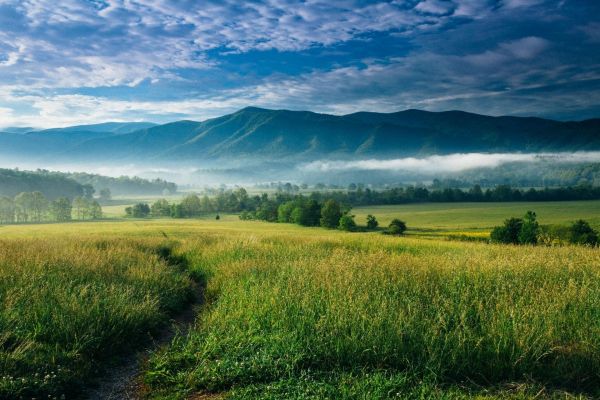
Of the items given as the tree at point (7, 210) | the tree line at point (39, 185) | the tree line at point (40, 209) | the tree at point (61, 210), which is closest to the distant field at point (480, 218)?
the tree line at point (40, 209)

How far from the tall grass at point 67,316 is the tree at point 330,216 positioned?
201 feet

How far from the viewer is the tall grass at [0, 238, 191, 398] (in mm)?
6020

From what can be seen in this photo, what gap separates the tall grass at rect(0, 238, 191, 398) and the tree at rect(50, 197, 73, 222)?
281 ft

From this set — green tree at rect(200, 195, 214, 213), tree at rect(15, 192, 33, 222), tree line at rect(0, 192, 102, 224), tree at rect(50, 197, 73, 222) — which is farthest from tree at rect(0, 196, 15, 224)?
green tree at rect(200, 195, 214, 213)

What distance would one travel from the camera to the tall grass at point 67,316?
237 inches

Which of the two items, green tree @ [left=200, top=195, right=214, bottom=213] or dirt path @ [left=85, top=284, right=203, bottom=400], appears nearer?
dirt path @ [left=85, top=284, right=203, bottom=400]

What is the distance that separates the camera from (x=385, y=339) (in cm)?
659

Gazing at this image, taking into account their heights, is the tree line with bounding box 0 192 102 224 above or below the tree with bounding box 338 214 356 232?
above

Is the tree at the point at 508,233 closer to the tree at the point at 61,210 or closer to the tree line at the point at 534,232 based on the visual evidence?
the tree line at the point at 534,232

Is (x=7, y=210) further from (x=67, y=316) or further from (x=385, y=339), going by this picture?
(x=385, y=339)

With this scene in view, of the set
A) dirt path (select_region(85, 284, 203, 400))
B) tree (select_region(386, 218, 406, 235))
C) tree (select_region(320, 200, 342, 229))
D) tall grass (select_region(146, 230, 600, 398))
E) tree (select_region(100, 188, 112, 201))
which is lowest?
tree (select_region(386, 218, 406, 235))

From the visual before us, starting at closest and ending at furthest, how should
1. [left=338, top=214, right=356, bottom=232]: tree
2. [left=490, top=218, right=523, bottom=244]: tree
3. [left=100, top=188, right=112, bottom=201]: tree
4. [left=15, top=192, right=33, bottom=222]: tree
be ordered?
1. [left=490, top=218, right=523, bottom=244]: tree
2. [left=338, top=214, right=356, bottom=232]: tree
3. [left=15, top=192, right=33, bottom=222]: tree
4. [left=100, top=188, right=112, bottom=201]: tree

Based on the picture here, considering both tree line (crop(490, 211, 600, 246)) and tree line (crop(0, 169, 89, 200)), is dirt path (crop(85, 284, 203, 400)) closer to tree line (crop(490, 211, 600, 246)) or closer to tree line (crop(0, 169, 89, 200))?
tree line (crop(490, 211, 600, 246))

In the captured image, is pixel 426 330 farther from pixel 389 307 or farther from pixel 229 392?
pixel 229 392
